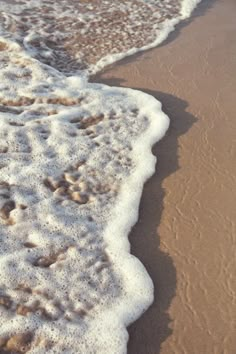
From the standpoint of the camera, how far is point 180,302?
313 centimetres

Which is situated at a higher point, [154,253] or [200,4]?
[200,4]

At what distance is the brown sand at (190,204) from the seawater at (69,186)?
127 millimetres

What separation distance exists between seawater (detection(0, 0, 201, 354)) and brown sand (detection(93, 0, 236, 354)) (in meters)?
0.13

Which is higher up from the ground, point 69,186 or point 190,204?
point 190,204

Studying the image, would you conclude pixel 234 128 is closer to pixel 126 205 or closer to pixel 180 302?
pixel 126 205

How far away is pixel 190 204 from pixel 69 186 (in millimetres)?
984

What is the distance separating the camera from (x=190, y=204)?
3.82 m

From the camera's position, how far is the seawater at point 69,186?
9.83 feet

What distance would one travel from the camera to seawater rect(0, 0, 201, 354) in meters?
3.00

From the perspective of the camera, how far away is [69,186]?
3.98m

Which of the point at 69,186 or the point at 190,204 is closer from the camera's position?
the point at 190,204

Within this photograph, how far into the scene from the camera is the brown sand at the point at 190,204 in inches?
118

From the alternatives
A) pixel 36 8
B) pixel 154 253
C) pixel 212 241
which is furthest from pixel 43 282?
pixel 36 8

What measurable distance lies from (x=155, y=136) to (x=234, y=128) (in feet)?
2.52
